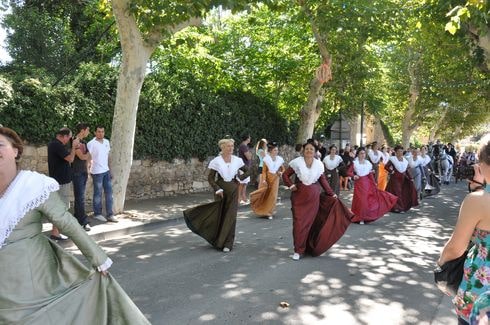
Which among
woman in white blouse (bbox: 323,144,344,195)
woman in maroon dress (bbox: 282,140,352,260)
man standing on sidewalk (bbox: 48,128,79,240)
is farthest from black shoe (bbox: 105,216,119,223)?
woman in white blouse (bbox: 323,144,344,195)

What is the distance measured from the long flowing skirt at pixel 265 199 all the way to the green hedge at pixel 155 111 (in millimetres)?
3756

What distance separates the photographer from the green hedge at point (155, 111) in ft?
35.0

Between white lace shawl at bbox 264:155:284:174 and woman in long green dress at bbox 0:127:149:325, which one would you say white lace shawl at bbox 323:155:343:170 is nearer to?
white lace shawl at bbox 264:155:284:174

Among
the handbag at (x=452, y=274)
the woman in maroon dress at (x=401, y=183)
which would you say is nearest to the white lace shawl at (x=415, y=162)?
the woman in maroon dress at (x=401, y=183)

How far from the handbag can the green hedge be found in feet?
30.9

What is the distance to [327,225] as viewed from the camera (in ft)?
24.9

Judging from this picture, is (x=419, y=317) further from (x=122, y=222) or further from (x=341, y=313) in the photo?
(x=122, y=222)

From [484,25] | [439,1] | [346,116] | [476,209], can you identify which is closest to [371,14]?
[439,1]

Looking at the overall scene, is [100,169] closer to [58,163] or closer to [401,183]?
[58,163]

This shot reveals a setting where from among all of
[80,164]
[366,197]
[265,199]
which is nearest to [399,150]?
[366,197]

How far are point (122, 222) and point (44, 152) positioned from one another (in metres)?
2.65

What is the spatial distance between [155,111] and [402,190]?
722 centimetres

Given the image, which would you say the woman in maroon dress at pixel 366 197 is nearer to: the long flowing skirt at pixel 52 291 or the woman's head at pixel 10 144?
the long flowing skirt at pixel 52 291

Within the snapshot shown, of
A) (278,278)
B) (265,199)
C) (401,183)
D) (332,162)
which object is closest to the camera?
(278,278)
